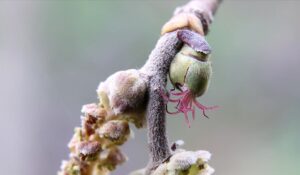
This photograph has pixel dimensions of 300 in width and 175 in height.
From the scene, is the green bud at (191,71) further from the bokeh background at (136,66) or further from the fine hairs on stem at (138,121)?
the bokeh background at (136,66)

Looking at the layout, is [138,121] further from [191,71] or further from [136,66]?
[136,66]

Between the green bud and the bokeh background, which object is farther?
the bokeh background

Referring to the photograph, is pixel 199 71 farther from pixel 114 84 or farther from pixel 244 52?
pixel 244 52

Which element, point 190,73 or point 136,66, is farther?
point 136,66

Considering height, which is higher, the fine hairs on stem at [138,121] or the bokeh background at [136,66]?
the bokeh background at [136,66]

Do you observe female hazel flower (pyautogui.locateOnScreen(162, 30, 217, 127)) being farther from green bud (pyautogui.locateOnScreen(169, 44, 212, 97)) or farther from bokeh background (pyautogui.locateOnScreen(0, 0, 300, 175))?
bokeh background (pyautogui.locateOnScreen(0, 0, 300, 175))

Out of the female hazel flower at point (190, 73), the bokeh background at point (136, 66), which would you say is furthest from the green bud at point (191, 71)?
the bokeh background at point (136, 66)

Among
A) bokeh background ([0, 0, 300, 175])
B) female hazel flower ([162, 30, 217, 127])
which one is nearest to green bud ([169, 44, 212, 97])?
female hazel flower ([162, 30, 217, 127])

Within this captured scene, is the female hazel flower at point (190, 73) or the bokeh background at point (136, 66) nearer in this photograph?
the female hazel flower at point (190, 73)

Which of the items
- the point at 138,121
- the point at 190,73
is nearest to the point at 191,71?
the point at 190,73
